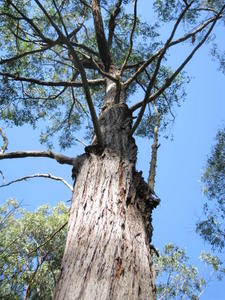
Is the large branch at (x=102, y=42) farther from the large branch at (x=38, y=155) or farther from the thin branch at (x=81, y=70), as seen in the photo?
the thin branch at (x=81, y=70)

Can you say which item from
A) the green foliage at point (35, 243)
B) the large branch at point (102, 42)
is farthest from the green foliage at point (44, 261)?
the large branch at point (102, 42)

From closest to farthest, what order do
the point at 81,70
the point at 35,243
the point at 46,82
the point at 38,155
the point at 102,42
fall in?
the point at 81,70, the point at 38,155, the point at 46,82, the point at 102,42, the point at 35,243

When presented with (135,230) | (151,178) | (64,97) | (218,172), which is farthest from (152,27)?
(135,230)

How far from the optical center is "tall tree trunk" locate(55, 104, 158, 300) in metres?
1.42

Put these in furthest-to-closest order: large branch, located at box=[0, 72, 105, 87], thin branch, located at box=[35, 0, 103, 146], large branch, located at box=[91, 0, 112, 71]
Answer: large branch, located at box=[91, 0, 112, 71]
large branch, located at box=[0, 72, 105, 87]
thin branch, located at box=[35, 0, 103, 146]

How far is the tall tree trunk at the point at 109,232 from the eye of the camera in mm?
1421

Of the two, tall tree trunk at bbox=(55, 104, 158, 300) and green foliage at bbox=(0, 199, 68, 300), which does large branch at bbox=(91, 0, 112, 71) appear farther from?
green foliage at bbox=(0, 199, 68, 300)

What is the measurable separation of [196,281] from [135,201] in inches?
368

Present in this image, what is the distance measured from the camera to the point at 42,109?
740 cm

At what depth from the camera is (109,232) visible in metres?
1.69

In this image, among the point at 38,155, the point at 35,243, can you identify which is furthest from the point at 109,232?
the point at 35,243

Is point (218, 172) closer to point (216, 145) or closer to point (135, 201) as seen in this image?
point (216, 145)

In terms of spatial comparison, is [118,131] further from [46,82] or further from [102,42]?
[102,42]

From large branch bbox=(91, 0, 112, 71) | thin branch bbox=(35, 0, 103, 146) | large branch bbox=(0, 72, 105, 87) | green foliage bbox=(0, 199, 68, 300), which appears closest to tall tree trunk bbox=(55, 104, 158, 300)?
thin branch bbox=(35, 0, 103, 146)
